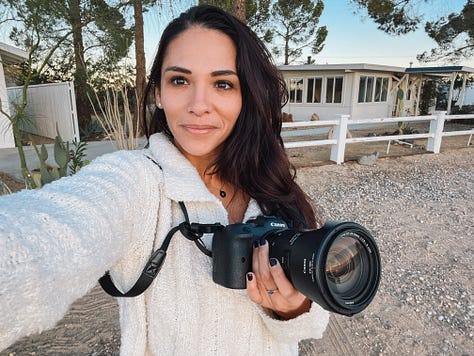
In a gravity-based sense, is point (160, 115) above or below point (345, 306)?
above

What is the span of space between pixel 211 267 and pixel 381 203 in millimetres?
4141

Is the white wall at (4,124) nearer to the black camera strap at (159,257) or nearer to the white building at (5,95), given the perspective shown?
the white building at (5,95)

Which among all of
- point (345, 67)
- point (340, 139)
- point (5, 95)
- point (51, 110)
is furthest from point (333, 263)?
point (345, 67)

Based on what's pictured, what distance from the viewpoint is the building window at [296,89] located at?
52.8 feet

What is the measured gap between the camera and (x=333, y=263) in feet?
2.49

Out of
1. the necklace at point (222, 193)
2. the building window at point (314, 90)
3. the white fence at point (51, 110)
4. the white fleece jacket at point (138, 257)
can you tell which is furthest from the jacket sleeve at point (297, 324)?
the building window at point (314, 90)

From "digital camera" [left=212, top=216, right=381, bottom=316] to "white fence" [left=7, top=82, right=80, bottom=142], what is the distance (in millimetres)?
8555

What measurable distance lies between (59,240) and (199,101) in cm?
53

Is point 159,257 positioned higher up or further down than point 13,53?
further down

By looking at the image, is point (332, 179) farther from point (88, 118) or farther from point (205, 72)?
point (88, 118)

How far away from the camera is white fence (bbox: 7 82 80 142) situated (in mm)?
8445

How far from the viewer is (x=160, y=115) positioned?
114cm

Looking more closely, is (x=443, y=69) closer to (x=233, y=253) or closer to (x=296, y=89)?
(x=296, y=89)

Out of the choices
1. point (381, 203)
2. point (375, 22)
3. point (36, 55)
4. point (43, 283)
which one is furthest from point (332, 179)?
point (375, 22)
